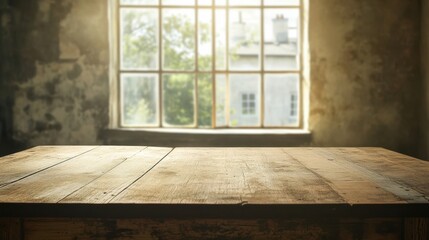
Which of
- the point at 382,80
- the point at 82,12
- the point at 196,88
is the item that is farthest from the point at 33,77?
the point at 382,80

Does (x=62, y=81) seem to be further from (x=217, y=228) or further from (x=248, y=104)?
(x=217, y=228)

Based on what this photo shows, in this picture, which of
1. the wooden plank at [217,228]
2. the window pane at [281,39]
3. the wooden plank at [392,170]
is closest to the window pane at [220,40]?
the window pane at [281,39]

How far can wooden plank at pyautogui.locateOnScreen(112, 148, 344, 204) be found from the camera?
110cm

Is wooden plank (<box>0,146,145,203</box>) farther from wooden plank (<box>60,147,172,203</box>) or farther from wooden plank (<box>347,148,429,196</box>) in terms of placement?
wooden plank (<box>347,148,429,196</box>)

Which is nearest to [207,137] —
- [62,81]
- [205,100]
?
[205,100]

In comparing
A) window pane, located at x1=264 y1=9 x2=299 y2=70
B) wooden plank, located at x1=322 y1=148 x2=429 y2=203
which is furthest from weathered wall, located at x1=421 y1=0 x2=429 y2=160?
wooden plank, located at x1=322 y1=148 x2=429 y2=203

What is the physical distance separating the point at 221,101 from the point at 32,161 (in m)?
2.21

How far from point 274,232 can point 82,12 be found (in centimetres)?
309

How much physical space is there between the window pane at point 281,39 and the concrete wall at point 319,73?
10.0 inches

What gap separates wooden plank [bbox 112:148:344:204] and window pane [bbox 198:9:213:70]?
2017 millimetres

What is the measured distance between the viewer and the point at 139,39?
382 centimetres

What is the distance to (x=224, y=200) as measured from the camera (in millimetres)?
1083

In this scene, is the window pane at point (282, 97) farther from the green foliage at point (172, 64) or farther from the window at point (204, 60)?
the green foliage at point (172, 64)

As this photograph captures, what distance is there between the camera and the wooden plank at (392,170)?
1.18 m
